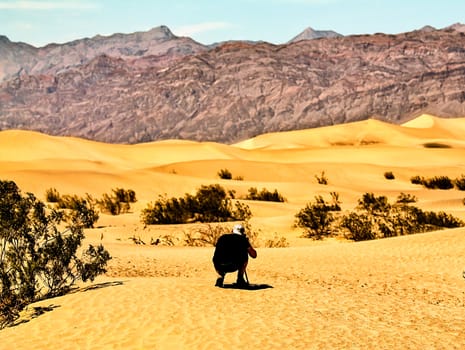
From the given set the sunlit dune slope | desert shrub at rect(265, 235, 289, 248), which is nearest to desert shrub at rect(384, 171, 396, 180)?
the sunlit dune slope

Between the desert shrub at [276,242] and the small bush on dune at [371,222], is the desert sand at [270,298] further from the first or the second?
the small bush on dune at [371,222]

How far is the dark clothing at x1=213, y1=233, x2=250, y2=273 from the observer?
36.2ft

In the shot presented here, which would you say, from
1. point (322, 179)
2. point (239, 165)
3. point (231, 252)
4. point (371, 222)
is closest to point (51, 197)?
point (371, 222)

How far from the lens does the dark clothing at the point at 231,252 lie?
1102cm

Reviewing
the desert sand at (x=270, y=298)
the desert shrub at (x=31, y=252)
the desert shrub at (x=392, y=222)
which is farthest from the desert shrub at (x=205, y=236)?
the desert shrub at (x=31, y=252)

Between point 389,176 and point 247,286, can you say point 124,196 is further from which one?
point 247,286

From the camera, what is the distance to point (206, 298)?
1035 centimetres

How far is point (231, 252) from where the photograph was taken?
1106 cm

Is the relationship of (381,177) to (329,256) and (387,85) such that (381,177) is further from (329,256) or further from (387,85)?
(387,85)

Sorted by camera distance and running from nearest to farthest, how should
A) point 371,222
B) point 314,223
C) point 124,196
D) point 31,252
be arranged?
1. point 31,252
2. point 314,223
3. point 371,222
4. point 124,196

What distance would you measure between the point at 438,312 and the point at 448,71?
190724mm

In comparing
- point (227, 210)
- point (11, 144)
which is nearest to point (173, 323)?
point (227, 210)

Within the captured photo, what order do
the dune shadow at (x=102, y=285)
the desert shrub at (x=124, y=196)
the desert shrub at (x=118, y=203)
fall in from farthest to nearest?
the desert shrub at (x=124, y=196), the desert shrub at (x=118, y=203), the dune shadow at (x=102, y=285)

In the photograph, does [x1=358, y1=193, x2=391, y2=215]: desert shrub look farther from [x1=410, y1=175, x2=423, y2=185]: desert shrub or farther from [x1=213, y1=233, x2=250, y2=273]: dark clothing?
[x1=410, y1=175, x2=423, y2=185]: desert shrub
